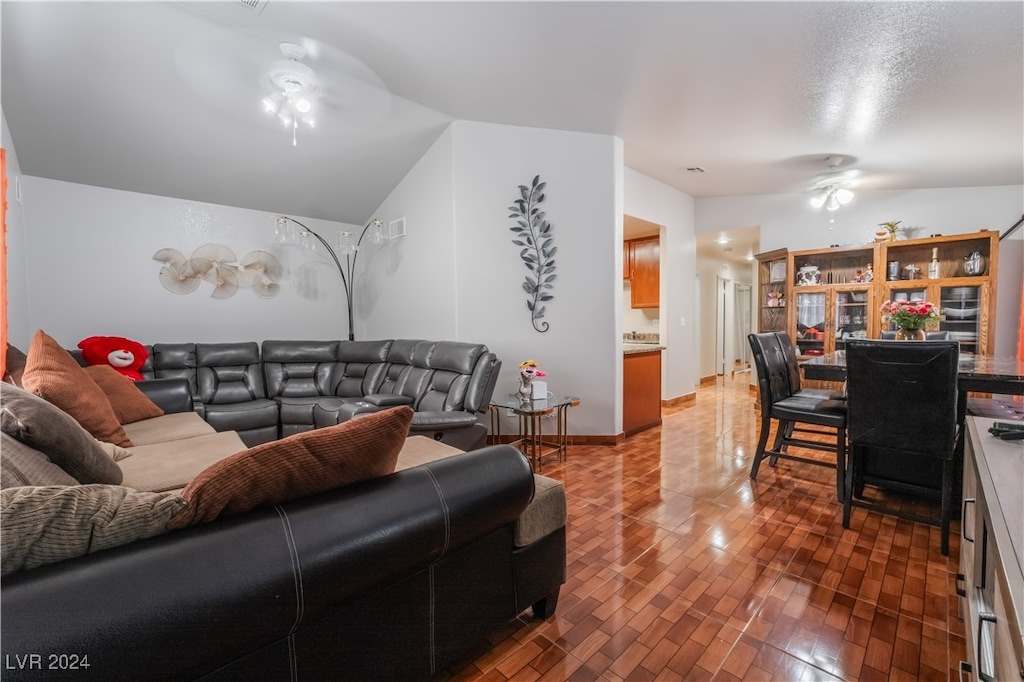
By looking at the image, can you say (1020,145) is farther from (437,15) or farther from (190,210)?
(190,210)

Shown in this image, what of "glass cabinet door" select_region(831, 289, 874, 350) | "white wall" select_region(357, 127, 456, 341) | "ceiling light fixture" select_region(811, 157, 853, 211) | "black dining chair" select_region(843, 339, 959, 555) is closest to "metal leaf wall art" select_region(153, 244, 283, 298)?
"white wall" select_region(357, 127, 456, 341)

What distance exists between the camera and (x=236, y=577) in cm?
83

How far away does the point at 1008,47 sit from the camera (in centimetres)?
239

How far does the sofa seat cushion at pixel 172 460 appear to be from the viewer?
68.4 inches

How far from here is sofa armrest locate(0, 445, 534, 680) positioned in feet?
2.23

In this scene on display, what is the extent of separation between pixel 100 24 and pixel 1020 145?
Result: 269 inches

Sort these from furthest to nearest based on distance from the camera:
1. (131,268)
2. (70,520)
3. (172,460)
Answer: (131,268), (172,460), (70,520)

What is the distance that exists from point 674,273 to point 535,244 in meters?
2.41

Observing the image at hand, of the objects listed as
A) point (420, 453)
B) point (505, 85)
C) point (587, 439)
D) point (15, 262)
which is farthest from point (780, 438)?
point (15, 262)

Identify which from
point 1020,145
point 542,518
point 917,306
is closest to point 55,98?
point 542,518

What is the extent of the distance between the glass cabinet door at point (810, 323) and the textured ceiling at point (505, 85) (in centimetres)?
151

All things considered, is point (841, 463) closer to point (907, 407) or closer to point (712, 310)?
point (907, 407)

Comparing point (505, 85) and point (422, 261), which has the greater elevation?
point (505, 85)

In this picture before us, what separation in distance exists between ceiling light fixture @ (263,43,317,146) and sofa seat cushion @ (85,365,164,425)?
7.01ft
